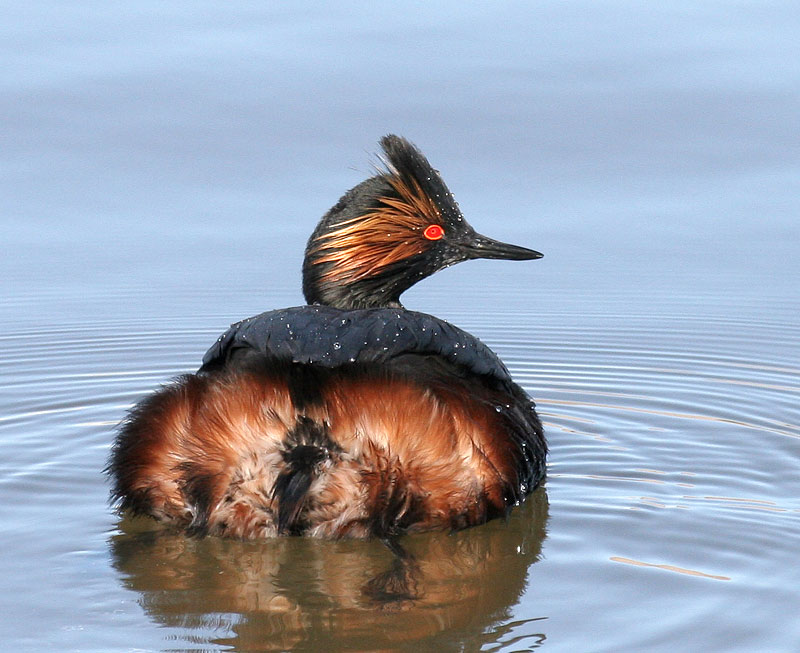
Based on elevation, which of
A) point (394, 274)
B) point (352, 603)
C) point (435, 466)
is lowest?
point (352, 603)

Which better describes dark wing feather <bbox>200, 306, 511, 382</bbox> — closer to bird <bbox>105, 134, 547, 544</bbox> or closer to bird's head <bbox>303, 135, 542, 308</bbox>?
bird <bbox>105, 134, 547, 544</bbox>

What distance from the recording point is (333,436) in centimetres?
495

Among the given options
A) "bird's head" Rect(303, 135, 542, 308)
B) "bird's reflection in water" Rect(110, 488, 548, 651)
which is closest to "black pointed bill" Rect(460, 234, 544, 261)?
"bird's head" Rect(303, 135, 542, 308)

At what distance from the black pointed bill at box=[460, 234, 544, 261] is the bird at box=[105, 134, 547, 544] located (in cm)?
115

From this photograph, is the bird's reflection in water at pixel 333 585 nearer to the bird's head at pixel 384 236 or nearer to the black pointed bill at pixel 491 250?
the bird's head at pixel 384 236

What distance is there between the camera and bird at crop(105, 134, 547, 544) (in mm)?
4957

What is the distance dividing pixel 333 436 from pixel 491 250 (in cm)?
224

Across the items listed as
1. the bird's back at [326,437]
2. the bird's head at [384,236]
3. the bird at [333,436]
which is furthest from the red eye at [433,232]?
the bird's back at [326,437]

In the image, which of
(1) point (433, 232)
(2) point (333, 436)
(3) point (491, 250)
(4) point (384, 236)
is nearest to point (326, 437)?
(2) point (333, 436)

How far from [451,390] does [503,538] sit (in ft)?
1.79

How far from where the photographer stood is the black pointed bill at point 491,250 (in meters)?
6.90

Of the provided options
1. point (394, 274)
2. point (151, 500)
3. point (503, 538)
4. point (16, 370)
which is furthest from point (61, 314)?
point (503, 538)

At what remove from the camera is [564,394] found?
24.3 ft

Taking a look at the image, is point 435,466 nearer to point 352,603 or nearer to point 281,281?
point 352,603
